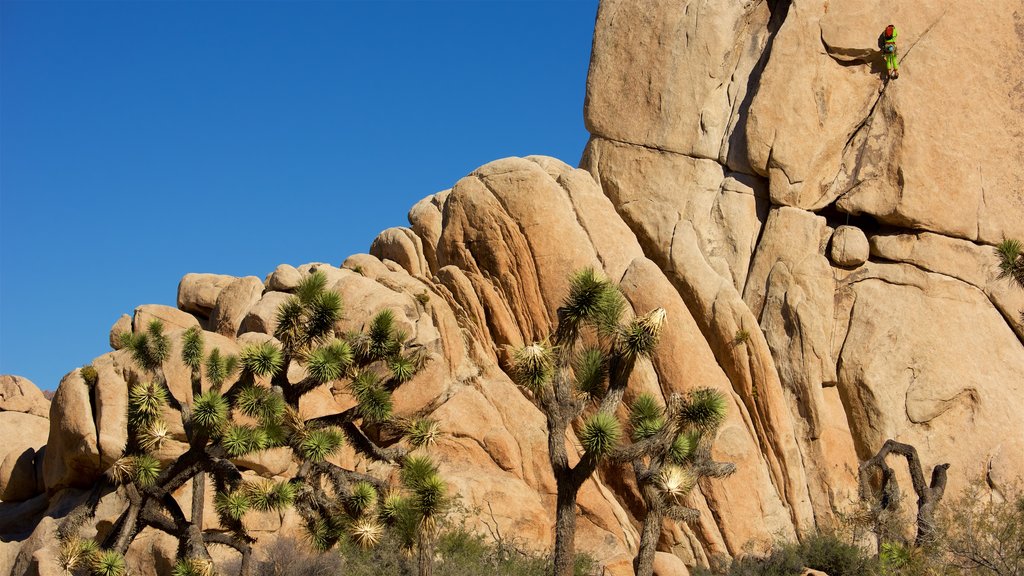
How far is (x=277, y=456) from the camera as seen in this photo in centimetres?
2116

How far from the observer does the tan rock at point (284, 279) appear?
2580 cm

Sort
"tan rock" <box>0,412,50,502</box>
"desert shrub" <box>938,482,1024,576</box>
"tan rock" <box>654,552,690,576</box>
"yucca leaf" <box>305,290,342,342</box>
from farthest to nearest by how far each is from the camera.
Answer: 1. "tan rock" <box>0,412,50,502</box>
2. "tan rock" <box>654,552,690,576</box>
3. "yucca leaf" <box>305,290,342,342</box>
4. "desert shrub" <box>938,482,1024,576</box>

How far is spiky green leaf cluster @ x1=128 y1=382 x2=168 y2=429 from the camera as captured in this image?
54.0ft

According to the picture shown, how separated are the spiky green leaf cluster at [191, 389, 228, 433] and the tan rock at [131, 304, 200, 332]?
10909 mm

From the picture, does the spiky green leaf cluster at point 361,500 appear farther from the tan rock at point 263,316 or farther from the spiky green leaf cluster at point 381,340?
the tan rock at point 263,316

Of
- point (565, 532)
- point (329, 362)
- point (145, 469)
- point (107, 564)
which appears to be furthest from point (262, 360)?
point (565, 532)

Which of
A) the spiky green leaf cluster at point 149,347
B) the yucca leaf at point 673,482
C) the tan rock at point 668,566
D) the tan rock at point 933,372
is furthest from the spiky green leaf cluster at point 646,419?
the spiky green leaf cluster at point 149,347

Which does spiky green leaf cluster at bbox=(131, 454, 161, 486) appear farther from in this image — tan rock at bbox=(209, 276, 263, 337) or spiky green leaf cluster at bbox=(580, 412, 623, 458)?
tan rock at bbox=(209, 276, 263, 337)

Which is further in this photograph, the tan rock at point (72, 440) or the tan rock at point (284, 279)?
the tan rock at point (284, 279)

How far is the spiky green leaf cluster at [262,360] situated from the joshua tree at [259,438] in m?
0.02

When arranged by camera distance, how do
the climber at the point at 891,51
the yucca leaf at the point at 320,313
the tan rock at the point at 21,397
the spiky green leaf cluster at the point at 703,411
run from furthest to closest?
the tan rock at the point at 21,397 < the climber at the point at 891,51 < the yucca leaf at the point at 320,313 < the spiky green leaf cluster at the point at 703,411

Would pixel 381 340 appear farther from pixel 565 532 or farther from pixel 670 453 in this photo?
pixel 670 453

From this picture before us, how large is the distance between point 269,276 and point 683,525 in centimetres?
1220

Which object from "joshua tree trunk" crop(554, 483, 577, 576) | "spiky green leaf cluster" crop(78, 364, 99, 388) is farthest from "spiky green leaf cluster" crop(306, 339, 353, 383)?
"spiky green leaf cluster" crop(78, 364, 99, 388)
